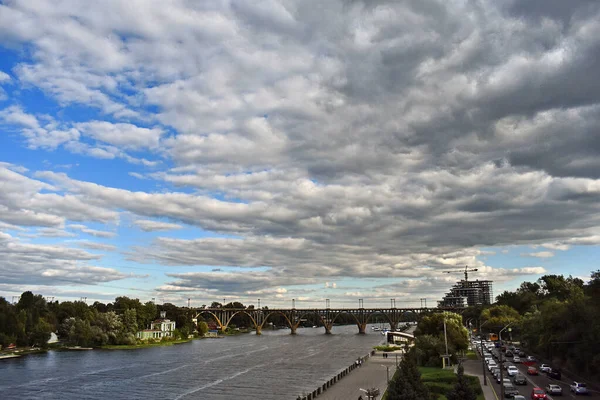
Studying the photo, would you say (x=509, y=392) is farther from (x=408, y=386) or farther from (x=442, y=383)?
(x=408, y=386)

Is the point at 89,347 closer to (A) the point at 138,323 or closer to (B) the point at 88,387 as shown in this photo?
(A) the point at 138,323

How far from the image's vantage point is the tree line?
147m

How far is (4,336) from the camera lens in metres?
139

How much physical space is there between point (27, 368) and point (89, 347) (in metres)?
55.9

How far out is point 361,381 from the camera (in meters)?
82.1

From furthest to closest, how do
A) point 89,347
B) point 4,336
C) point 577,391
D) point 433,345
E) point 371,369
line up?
point 89,347, point 4,336, point 371,369, point 433,345, point 577,391

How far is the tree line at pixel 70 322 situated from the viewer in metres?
147

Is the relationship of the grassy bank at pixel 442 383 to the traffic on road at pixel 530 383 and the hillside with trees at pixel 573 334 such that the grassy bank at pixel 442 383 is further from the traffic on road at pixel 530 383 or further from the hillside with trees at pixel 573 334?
the hillside with trees at pixel 573 334

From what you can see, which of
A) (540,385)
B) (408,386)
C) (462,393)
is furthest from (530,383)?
(408,386)

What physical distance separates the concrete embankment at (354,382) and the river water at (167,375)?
12.1ft

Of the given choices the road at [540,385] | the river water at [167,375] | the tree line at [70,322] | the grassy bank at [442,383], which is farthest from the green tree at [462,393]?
the tree line at [70,322]

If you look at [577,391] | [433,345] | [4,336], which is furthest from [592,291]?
Result: [4,336]

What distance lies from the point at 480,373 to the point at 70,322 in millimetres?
136000

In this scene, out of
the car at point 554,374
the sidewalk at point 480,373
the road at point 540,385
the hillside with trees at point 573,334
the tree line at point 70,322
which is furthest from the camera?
the tree line at point 70,322
